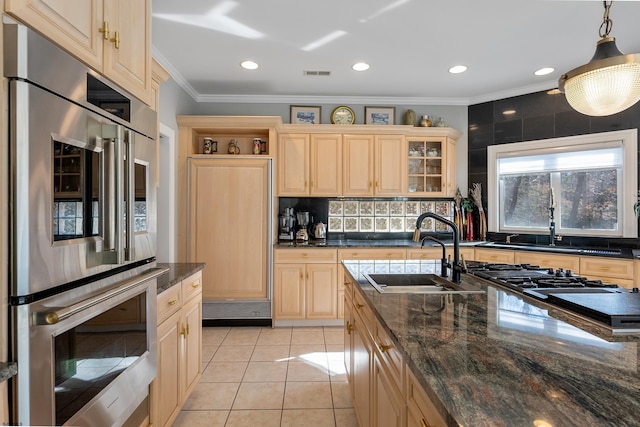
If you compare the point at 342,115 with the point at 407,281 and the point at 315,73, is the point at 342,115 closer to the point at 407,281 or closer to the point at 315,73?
the point at 315,73

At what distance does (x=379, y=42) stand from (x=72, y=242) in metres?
2.64

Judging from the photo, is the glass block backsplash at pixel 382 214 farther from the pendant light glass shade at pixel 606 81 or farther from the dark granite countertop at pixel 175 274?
the pendant light glass shade at pixel 606 81

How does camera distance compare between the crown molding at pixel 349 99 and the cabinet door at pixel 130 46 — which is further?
the crown molding at pixel 349 99

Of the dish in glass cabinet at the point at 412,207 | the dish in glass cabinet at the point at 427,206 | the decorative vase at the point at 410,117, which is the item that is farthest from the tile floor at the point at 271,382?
the decorative vase at the point at 410,117

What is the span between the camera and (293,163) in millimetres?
3838

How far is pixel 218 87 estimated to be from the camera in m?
3.77

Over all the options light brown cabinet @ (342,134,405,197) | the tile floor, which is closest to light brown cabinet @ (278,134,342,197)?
light brown cabinet @ (342,134,405,197)

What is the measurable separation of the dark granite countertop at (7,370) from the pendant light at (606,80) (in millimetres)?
2261

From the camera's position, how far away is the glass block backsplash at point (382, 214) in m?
4.25

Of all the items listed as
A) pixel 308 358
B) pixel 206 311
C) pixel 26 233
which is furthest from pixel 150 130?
pixel 206 311

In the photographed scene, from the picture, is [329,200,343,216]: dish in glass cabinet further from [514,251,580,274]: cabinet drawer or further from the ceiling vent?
[514,251,580,274]: cabinet drawer

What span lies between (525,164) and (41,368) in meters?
4.47

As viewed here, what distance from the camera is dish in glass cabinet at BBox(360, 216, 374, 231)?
427cm

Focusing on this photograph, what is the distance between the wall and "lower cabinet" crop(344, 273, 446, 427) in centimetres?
299
